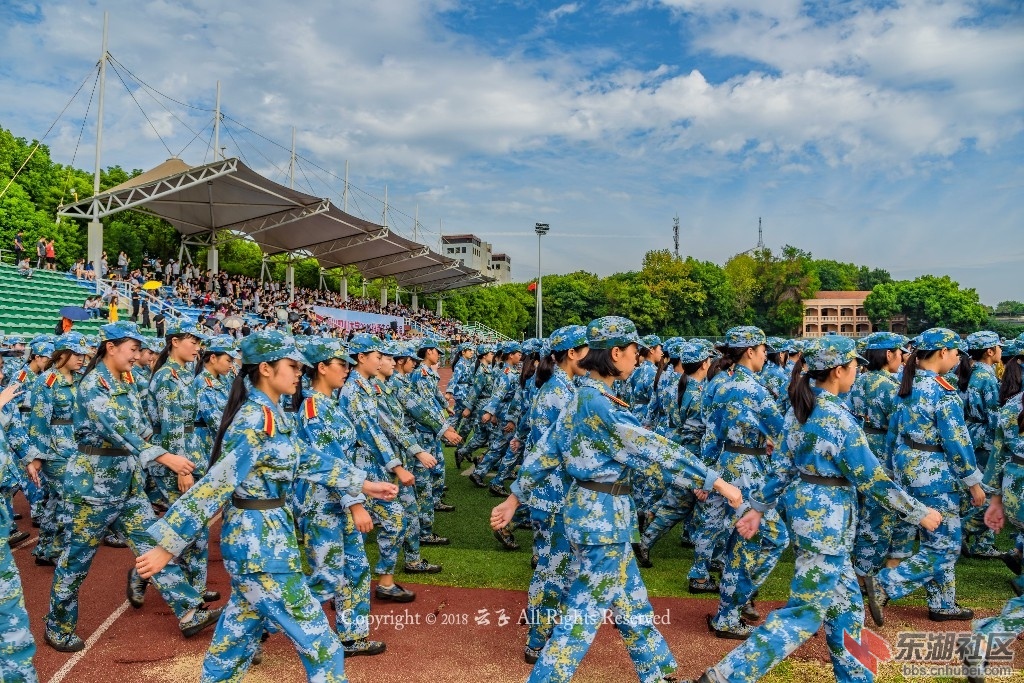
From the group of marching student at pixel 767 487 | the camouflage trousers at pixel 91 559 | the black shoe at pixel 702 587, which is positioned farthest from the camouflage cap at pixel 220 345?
the black shoe at pixel 702 587

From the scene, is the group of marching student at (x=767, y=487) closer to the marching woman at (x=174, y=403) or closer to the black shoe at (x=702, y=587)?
the black shoe at (x=702, y=587)

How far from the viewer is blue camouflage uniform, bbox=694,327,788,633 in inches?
189

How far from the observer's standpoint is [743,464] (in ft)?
17.2

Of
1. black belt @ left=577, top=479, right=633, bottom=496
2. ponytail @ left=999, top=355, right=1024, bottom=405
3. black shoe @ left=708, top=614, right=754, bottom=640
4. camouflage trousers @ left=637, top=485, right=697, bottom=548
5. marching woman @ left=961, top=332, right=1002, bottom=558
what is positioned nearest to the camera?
black belt @ left=577, top=479, right=633, bottom=496

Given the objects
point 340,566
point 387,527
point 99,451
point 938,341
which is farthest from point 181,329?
point 938,341

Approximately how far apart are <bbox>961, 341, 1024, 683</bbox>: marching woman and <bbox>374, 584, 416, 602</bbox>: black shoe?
3.76 meters

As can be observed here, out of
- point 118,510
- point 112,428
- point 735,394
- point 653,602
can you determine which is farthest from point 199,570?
point 735,394

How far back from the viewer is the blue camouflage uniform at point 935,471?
4.98m

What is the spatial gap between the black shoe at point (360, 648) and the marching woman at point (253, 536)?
133cm

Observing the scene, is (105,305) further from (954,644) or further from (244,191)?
(954,644)

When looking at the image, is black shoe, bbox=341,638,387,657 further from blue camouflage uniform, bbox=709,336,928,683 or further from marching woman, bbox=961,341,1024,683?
marching woman, bbox=961,341,1024,683

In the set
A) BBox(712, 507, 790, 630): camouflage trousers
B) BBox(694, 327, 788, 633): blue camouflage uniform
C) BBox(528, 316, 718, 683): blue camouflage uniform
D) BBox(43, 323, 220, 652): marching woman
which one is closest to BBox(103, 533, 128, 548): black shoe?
BBox(43, 323, 220, 652): marching woman

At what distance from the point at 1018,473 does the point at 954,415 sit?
25.6 inches

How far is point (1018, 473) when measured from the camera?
14.6 ft
